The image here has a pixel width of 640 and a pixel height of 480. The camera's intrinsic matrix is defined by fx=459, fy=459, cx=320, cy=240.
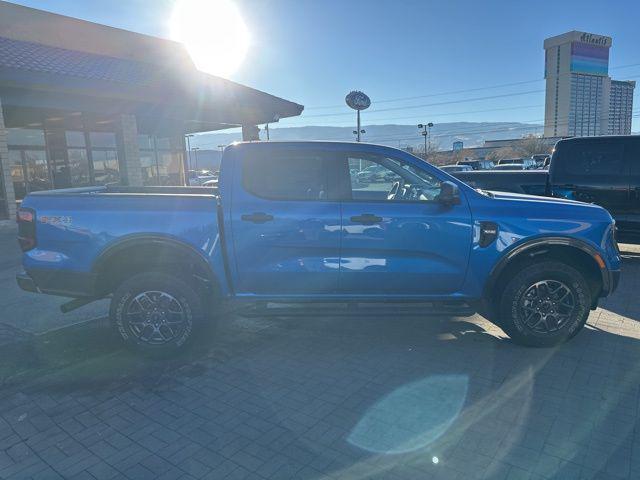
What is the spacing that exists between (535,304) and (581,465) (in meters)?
1.77

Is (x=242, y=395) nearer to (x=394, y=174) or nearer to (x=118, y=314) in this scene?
(x=118, y=314)

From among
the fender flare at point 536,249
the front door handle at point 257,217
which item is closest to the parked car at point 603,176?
the fender flare at point 536,249

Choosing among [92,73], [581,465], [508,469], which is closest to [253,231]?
[508,469]

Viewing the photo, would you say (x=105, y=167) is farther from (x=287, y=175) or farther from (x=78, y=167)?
(x=287, y=175)

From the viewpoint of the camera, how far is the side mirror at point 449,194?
385cm

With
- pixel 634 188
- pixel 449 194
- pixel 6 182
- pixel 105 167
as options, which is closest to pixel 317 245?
pixel 449 194

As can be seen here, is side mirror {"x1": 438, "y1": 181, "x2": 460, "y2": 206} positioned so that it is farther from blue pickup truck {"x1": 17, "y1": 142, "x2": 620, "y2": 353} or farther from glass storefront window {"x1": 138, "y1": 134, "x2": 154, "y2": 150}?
glass storefront window {"x1": 138, "y1": 134, "x2": 154, "y2": 150}

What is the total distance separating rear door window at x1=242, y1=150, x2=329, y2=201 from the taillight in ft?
6.33

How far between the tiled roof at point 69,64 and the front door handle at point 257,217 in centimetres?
1176

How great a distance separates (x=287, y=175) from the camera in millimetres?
4156

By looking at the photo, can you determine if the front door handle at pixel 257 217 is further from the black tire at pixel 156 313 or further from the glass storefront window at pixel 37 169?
the glass storefront window at pixel 37 169

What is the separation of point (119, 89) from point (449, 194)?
13768 millimetres

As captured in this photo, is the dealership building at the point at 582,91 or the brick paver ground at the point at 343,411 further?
the dealership building at the point at 582,91

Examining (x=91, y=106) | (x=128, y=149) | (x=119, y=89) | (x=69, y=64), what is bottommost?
→ (x=128, y=149)
